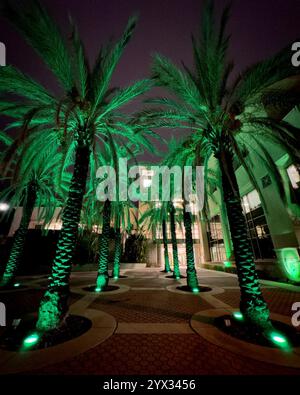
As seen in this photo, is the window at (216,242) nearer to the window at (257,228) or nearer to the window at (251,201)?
the window at (251,201)

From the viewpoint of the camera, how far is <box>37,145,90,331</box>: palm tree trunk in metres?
5.08

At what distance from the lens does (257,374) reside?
11.1 ft

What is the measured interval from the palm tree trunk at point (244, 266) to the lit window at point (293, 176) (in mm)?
11423

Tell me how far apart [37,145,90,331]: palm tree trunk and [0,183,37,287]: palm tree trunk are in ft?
27.5

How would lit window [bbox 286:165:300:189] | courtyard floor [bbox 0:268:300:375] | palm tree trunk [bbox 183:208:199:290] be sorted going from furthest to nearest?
Result: lit window [bbox 286:165:300:189]
palm tree trunk [bbox 183:208:199:290]
courtyard floor [bbox 0:268:300:375]

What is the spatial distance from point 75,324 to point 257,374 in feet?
15.7

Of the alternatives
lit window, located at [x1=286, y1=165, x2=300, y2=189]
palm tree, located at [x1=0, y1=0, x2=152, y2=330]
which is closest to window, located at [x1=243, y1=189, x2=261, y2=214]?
lit window, located at [x1=286, y1=165, x2=300, y2=189]

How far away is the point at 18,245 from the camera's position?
12.1m

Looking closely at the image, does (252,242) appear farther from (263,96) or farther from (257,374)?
(257,374)

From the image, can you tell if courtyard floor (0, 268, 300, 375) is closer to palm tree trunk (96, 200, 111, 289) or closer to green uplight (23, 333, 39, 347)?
green uplight (23, 333, 39, 347)

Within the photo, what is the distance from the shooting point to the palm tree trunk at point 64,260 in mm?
5082

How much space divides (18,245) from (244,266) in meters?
13.4

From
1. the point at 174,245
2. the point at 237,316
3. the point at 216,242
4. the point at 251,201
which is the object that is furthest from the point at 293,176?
the point at 216,242

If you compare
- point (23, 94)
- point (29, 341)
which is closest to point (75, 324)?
point (29, 341)
